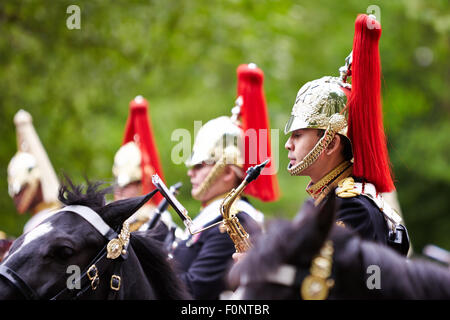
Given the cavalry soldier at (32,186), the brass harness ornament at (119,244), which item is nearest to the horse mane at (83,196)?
the brass harness ornament at (119,244)

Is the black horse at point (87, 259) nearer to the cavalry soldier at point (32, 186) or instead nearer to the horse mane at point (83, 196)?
the horse mane at point (83, 196)

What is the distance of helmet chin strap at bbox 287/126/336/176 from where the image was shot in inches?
139

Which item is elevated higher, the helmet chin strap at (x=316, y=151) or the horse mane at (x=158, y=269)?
the helmet chin strap at (x=316, y=151)

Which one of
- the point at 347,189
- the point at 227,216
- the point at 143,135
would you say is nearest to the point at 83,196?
the point at 227,216

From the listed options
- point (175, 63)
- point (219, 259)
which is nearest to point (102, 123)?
point (175, 63)

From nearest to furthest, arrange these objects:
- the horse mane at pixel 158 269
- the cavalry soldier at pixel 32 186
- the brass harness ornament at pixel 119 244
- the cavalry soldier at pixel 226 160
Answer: the brass harness ornament at pixel 119 244 → the horse mane at pixel 158 269 → the cavalry soldier at pixel 226 160 → the cavalry soldier at pixel 32 186

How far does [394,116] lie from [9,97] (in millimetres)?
8024

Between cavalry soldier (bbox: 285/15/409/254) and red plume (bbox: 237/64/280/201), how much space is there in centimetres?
158

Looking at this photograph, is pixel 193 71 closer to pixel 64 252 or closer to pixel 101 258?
pixel 101 258

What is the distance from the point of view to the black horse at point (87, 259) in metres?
3.09

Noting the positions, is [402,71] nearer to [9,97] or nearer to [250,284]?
[9,97]

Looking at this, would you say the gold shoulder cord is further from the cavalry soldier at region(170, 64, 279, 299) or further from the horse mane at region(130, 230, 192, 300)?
the cavalry soldier at region(170, 64, 279, 299)

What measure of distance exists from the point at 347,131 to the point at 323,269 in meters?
1.56

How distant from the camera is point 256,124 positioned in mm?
5316
